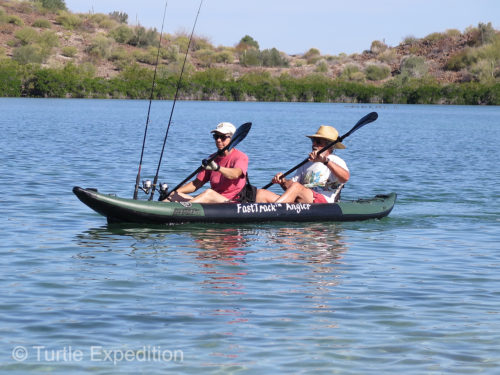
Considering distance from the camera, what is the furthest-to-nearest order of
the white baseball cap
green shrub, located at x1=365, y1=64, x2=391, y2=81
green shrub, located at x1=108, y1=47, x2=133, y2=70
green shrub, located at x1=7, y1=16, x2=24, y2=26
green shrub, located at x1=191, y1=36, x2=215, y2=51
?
green shrub, located at x1=191, y1=36, x2=215, y2=51 → green shrub, located at x1=7, y1=16, x2=24, y2=26 → green shrub, located at x1=365, y1=64, x2=391, y2=81 → green shrub, located at x1=108, y1=47, x2=133, y2=70 → the white baseball cap

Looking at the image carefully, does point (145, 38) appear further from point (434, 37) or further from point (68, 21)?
point (434, 37)

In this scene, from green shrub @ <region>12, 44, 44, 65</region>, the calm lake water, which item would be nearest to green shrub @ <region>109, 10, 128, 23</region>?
green shrub @ <region>12, 44, 44, 65</region>

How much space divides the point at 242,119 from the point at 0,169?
22700 mm

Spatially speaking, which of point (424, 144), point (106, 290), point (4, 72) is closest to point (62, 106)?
point (4, 72)

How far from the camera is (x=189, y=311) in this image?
795 centimetres

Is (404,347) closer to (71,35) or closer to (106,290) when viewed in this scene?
(106,290)

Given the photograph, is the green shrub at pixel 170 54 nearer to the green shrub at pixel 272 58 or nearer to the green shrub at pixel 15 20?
the green shrub at pixel 272 58

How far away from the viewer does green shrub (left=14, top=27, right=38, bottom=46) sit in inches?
2960

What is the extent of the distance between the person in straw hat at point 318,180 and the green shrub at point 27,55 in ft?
190

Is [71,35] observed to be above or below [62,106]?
above

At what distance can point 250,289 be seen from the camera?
8852 mm

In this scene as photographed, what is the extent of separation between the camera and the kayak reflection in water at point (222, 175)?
11719 millimetres

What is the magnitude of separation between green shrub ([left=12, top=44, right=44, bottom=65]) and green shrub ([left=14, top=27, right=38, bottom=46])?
5765 mm

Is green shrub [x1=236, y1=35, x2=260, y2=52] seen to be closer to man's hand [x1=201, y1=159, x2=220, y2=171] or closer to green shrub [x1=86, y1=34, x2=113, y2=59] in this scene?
green shrub [x1=86, y1=34, x2=113, y2=59]
